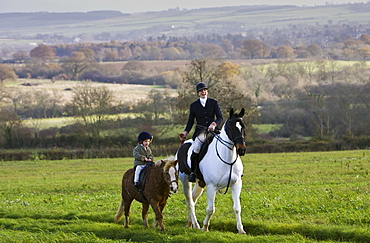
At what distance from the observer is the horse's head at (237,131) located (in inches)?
526

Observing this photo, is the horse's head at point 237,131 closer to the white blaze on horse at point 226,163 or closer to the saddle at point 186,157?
the white blaze on horse at point 226,163

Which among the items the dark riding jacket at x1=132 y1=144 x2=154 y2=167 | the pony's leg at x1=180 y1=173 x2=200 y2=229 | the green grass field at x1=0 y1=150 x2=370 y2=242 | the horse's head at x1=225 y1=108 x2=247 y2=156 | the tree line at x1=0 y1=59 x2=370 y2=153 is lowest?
the tree line at x1=0 y1=59 x2=370 y2=153

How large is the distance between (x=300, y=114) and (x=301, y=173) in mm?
51235

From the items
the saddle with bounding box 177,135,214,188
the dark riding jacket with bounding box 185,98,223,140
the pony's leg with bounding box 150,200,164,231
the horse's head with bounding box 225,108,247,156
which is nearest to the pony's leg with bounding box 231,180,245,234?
the horse's head with bounding box 225,108,247,156

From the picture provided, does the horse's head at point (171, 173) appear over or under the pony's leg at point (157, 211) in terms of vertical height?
over

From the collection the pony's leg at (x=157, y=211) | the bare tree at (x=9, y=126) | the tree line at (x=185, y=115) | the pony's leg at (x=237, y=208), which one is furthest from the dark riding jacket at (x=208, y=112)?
the bare tree at (x=9, y=126)

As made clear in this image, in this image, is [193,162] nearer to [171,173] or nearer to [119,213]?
[171,173]

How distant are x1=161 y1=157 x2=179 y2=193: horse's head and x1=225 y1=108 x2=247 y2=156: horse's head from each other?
1.61 meters

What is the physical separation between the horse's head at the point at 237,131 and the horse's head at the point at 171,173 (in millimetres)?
1608

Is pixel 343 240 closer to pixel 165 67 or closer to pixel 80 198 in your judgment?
pixel 80 198

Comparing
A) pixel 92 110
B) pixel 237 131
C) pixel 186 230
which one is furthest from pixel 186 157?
pixel 92 110

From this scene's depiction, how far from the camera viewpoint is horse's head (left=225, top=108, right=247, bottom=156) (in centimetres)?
1335

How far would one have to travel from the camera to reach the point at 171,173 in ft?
45.5

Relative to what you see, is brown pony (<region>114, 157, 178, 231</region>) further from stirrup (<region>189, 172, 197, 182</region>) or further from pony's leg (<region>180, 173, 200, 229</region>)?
pony's leg (<region>180, 173, 200, 229</region>)
